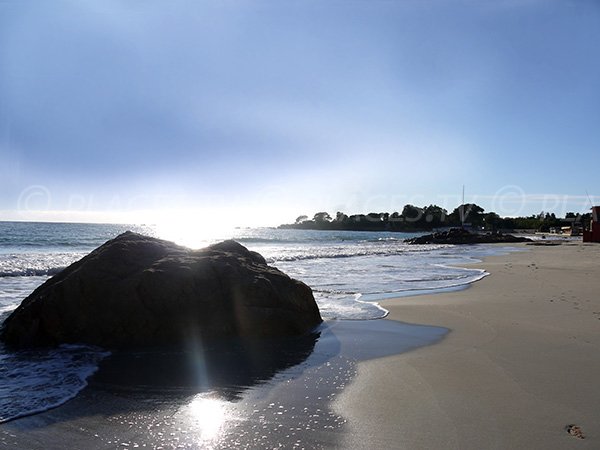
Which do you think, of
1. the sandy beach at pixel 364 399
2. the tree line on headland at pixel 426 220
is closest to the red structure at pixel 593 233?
the sandy beach at pixel 364 399

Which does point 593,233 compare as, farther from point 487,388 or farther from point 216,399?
point 216,399

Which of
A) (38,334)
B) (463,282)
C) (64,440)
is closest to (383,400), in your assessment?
(64,440)

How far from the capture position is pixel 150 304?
17.6 ft

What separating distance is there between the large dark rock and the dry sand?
176 cm

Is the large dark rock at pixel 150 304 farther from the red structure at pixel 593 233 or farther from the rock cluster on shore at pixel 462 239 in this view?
the rock cluster on shore at pixel 462 239

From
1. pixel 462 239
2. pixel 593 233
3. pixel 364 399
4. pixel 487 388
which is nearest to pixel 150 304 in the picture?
pixel 364 399

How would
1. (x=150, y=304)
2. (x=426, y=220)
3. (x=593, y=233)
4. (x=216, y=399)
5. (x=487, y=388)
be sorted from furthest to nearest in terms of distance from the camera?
(x=426, y=220), (x=593, y=233), (x=150, y=304), (x=487, y=388), (x=216, y=399)

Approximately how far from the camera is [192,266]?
586cm

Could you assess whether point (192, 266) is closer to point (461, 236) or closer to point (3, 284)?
point (3, 284)

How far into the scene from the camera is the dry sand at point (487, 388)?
2844 millimetres

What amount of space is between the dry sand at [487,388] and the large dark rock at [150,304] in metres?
1.76

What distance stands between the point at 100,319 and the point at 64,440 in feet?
8.48

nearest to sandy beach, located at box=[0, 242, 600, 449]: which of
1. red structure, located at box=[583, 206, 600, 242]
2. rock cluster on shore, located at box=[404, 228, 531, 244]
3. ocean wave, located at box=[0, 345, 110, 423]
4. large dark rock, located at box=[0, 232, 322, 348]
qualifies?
ocean wave, located at box=[0, 345, 110, 423]

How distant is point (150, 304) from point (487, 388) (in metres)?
3.86
